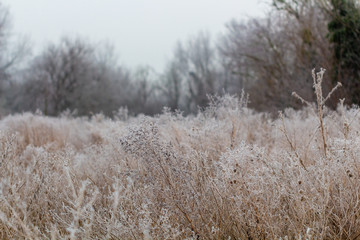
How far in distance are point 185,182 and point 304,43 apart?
968cm

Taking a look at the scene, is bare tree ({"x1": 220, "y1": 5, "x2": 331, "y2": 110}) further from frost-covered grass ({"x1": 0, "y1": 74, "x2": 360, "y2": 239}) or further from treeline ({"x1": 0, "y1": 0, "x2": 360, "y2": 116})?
frost-covered grass ({"x1": 0, "y1": 74, "x2": 360, "y2": 239})

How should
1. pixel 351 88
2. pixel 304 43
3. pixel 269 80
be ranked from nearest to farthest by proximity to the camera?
pixel 351 88 → pixel 304 43 → pixel 269 80

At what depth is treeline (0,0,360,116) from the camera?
8.85 metres

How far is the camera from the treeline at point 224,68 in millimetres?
8852

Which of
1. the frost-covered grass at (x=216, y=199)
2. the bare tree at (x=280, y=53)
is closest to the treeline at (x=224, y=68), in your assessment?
the bare tree at (x=280, y=53)

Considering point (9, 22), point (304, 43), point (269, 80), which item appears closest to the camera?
point (304, 43)

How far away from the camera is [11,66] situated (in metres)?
23.9

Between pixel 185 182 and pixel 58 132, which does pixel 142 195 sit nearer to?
pixel 185 182

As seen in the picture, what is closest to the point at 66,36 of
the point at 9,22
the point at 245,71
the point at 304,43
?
the point at 9,22

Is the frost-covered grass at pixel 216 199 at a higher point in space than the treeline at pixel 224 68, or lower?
lower

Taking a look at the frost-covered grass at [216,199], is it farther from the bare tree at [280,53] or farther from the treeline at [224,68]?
the bare tree at [280,53]

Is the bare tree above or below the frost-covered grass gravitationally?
above

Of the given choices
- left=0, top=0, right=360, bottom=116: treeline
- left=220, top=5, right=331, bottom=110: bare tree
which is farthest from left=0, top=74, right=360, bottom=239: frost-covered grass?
left=220, top=5, right=331, bottom=110: bare tree

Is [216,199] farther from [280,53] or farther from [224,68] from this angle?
[224,68]
